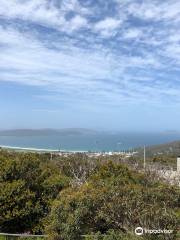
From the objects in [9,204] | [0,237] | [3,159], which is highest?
[3,159]

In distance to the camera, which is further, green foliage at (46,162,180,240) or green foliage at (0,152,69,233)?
green foliage at (0,152,69,233)

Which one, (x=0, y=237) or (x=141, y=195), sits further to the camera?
(x=0, y=237)

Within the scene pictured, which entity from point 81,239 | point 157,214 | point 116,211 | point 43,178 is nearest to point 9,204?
point 43,178

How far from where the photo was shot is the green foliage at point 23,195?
29.3 feet

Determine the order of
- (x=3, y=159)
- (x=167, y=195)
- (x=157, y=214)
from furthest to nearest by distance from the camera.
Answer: (x=3, y=159)
(x=167, y=195)
(x=157, y=214)

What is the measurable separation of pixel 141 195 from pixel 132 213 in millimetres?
351

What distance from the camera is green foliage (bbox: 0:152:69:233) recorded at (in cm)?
892

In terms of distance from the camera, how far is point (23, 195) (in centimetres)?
903

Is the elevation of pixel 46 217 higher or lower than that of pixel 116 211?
lower

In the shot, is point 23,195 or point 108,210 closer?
point 108,210

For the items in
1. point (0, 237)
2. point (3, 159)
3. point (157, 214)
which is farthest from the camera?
point (3, 159)

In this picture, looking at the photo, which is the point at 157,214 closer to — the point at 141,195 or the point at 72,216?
the point at 141,195

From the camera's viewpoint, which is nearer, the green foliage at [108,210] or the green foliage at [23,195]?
the green foliage at [108,210]

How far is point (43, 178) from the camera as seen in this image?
32.8 ft
